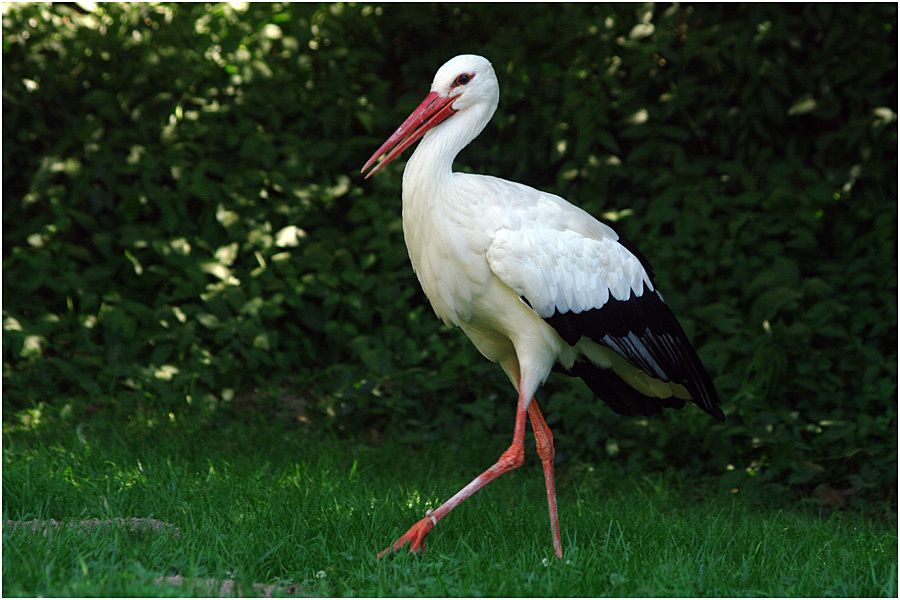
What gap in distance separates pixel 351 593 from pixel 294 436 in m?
2.74

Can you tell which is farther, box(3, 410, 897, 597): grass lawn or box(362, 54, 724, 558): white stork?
box(362, 54, 724, 558): white stork

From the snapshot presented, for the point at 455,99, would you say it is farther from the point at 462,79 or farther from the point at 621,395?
the point at 621,395

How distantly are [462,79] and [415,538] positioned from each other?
159 centimetres

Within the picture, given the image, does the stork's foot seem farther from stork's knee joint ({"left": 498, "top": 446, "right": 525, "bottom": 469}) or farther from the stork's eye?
the stork's eye

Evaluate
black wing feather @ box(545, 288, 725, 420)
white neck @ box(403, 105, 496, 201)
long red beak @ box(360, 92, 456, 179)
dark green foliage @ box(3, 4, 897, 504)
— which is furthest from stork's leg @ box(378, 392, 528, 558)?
dark green foliage @ box(3, 4, 897, 504)

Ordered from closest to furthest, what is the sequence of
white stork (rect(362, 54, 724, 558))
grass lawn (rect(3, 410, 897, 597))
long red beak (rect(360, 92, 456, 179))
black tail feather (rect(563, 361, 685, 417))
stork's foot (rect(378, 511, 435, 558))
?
grass lawn (rect(3, 410, 897, 597)) < stork's foot (rect(378, 511, 435, 558)) < white stork (rect(362, 54, 724, 558)) < long red beak (rect(360, 92, 456, 179)) < black tail feather (rect(563, 361, 685, 417))

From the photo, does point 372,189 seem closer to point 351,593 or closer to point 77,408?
point 77,408

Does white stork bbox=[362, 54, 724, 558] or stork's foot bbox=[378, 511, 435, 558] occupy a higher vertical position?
white stork bbox=[362, 54, 724, 558]

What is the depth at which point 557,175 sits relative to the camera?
7387mm

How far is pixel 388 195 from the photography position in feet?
23.7

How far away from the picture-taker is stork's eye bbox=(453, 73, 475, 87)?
4281 millimetres

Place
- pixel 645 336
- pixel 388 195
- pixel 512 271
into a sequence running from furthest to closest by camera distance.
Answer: pixel 388 195 → pixel 645 336 → pixel 512 271

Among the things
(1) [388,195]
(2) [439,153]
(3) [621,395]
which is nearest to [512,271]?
(2) [439,153]

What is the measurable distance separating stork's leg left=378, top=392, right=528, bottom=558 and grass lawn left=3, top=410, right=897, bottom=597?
72 mm
